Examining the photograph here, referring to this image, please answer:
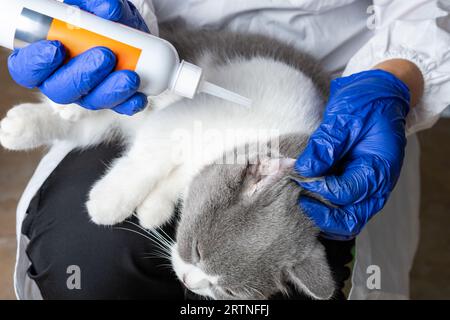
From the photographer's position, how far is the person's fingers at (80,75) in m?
0.85

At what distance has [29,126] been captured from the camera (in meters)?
1.16

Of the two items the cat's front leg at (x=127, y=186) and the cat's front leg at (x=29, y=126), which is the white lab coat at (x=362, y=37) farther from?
the cat's front leg at (x=127, y=186)

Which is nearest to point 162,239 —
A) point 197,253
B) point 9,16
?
point 197,253

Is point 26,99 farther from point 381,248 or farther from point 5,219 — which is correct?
point 381,248

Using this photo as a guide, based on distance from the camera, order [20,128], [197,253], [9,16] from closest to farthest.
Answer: [9,16]
[197,253]
[20,128]

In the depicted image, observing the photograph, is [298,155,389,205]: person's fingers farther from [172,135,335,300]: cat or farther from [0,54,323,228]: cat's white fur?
[0,54,323,228]: cat's white fur

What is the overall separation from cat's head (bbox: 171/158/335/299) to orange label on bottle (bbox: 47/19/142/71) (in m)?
0.30

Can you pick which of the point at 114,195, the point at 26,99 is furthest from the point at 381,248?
the point at 26,99

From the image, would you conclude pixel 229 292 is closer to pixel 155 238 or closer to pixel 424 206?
pixel 155 238

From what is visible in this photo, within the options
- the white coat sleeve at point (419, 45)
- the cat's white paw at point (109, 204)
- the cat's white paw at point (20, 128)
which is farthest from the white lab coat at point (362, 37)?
the cat's white paw at point (109, 204)

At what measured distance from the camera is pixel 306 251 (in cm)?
100

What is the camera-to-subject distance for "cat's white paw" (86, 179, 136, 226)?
1.07 metres

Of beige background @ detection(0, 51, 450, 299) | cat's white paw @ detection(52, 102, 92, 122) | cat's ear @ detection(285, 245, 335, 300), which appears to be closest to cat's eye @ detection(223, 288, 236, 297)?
cat's ear @ detection(285, 245, 335, 300)

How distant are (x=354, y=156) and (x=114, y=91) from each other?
473 millimetres
